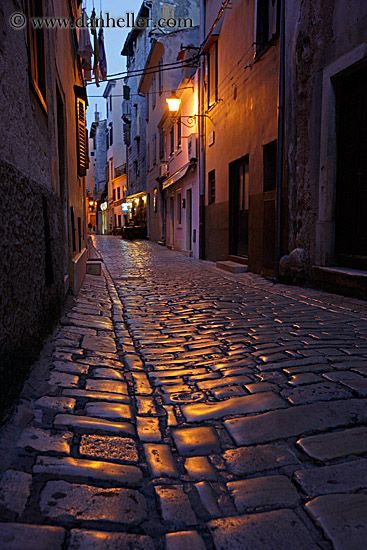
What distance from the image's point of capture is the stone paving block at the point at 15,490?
1.63m

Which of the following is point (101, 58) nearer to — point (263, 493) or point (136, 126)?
point (263, 493)

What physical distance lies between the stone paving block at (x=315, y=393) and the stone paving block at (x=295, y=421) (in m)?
0.07

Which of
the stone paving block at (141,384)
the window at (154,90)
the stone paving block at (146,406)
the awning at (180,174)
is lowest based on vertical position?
the stone paving block at (146,406)

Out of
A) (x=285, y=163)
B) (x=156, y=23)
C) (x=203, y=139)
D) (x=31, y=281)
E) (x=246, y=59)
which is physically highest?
(x=156, y=23)

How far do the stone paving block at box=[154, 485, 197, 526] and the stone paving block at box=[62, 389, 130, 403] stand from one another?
98cm

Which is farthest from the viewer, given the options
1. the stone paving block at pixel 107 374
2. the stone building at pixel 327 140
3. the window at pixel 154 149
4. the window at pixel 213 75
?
the window at pixel 154 149

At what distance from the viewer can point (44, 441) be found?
212 cm

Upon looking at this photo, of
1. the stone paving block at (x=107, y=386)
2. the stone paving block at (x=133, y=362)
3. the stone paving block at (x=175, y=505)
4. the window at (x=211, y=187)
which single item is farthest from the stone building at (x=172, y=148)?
the stone paving block at (x=175, y=505)

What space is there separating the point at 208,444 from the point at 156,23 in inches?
1008

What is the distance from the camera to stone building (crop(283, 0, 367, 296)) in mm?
6262

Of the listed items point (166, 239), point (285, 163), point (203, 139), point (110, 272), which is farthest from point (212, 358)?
point (166, 239)

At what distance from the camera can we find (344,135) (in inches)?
263

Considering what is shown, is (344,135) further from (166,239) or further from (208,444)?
(166,239)

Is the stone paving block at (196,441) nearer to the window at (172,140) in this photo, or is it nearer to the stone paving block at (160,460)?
the stone paving block at (160,460)
